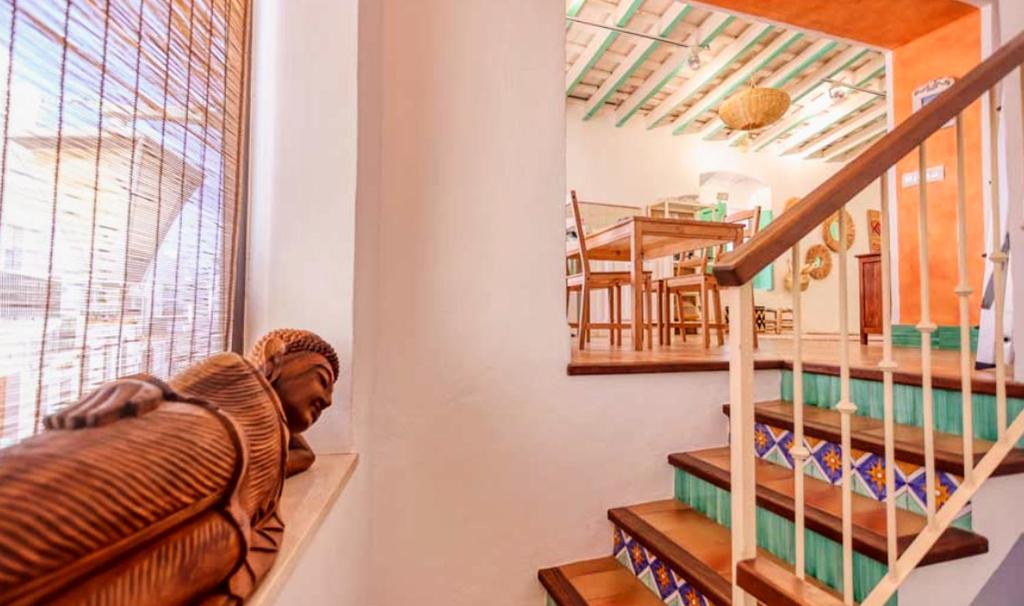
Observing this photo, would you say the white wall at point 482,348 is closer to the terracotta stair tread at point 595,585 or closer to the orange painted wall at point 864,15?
the terracotta stair tread at point 595,585

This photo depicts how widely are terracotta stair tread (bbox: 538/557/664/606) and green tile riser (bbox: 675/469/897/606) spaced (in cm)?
35

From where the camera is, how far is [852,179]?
0.98 meters

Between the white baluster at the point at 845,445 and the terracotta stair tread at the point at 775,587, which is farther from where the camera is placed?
the white baluster at the point at 845,445

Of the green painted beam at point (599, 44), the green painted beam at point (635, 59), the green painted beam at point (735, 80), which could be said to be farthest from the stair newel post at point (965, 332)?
the green painted beam at point (735, 80)

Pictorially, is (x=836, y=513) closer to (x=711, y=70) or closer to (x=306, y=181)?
(x=306, y=181)

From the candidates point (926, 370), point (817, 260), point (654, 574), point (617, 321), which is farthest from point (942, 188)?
point (817, 260)

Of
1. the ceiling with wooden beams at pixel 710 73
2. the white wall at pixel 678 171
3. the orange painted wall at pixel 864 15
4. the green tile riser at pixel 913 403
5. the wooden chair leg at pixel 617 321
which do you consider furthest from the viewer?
the white wall at pixel 678 171

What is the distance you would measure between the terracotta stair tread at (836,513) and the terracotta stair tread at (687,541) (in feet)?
0.49

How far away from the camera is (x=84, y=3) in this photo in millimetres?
577

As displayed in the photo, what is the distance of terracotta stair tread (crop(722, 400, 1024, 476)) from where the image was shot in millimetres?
1135

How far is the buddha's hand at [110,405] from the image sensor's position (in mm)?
355

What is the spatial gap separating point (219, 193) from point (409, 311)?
673mm

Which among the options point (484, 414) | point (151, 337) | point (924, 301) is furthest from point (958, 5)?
point (151, 337)

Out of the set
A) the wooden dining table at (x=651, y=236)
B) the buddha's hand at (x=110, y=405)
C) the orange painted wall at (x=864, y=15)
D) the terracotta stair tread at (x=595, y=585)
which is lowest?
the terracotta stair tread at (x=595, y=585)
